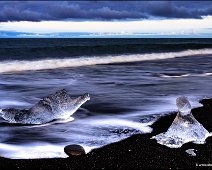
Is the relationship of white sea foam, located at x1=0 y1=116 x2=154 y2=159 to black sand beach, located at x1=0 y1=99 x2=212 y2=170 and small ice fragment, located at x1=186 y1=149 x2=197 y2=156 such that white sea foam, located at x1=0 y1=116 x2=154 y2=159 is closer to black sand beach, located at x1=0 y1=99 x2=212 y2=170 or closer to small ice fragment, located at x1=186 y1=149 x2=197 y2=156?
black sand beach, located at x1=0 y1=99 x2=212 y2=170

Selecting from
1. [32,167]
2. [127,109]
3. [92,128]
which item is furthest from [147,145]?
[127,109]

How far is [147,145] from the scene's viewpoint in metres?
4.38

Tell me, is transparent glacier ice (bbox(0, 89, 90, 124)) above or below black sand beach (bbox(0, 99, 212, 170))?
above

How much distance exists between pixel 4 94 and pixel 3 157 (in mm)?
4603

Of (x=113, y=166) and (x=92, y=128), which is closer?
(x=113, y=166)

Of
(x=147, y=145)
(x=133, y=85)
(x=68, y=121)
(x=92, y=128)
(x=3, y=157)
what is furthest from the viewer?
(x=133, y=85)

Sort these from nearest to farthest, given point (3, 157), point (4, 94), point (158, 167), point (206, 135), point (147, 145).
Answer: point (158, 167) < point (3, 157) < point (147, 145) < point (206, 135) < point (4, 94)

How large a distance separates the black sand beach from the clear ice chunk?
0.28 ft

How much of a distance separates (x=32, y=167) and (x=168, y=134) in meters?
1.76

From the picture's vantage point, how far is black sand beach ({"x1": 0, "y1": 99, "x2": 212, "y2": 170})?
3.68 metres

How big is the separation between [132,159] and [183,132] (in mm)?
994

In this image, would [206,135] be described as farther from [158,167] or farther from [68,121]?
[68,121]

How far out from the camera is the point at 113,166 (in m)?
3.67

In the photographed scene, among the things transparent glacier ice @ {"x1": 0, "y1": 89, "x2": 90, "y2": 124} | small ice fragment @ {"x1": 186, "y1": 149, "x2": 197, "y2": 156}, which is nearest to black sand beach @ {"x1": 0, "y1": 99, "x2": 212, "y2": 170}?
small ice fragment @ {"x1": 186, "y1": 149, "x2": 197, "y2": 156}
